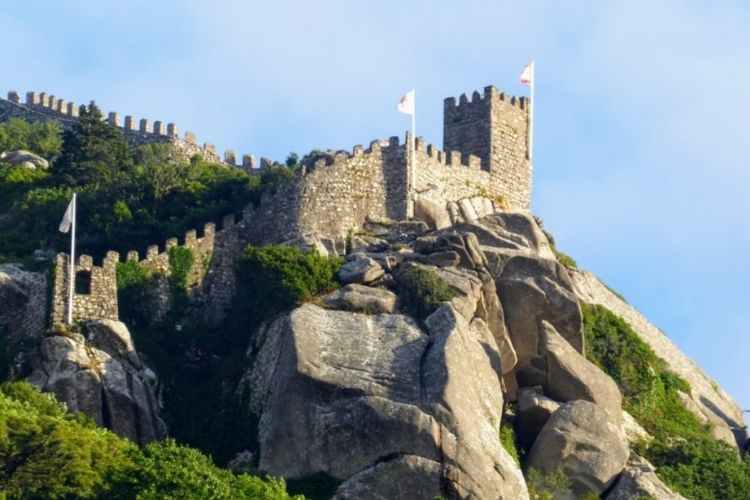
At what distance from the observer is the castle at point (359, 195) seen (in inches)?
2247

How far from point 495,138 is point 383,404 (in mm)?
17958

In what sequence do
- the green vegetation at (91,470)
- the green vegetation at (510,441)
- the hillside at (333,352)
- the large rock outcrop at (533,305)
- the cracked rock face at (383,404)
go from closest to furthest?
the green vegetation at (91,470), the cracked rock face at (383,404), the hillside at (333,352), the green vegetation at (510,441), the large rock outcrop at (533,305)

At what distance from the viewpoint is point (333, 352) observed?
170ft

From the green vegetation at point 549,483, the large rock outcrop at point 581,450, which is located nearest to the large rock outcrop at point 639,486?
the large rock outcrop at point 581,450

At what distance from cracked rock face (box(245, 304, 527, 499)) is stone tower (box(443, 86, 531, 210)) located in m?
12.4

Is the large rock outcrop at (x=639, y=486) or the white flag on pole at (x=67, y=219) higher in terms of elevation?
the white flag on pole at (x=67, y=219)

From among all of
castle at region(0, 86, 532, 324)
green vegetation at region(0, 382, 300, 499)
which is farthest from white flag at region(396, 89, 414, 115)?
green vegetation at region(0, 382, 300, 499)

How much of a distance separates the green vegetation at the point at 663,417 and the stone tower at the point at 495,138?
5755 mm

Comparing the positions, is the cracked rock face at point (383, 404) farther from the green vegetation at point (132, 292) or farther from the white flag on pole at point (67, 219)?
the white flag on pole at point (67, 219)

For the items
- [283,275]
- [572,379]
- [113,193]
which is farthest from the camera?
[113,193]

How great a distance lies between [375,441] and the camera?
4903 centimetres

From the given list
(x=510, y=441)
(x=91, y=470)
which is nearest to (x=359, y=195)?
(x=510, y=441)

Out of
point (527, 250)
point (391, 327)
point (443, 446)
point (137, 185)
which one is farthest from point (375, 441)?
point (137, 185)

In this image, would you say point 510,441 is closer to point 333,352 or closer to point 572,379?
point 572,379
